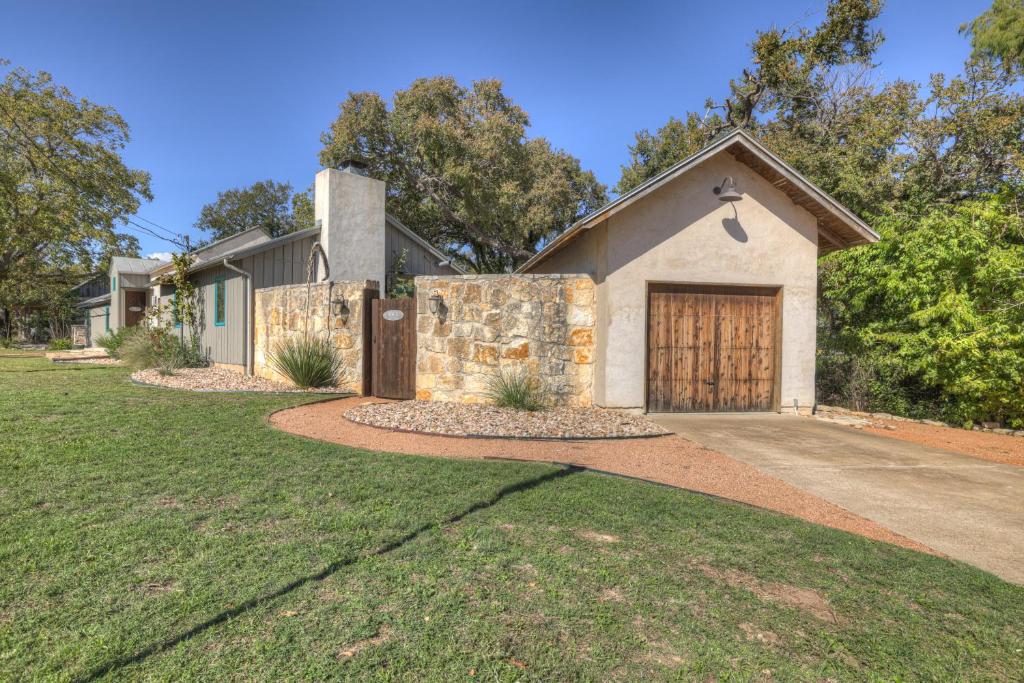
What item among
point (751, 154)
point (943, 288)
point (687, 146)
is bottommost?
point (943, 288)

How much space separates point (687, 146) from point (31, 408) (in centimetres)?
1955

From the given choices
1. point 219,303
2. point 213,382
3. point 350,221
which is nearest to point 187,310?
point 219,303

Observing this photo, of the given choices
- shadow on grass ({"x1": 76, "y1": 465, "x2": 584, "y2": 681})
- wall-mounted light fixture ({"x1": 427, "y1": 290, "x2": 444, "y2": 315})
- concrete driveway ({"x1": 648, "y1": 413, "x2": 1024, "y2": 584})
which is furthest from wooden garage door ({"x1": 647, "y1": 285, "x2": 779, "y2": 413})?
shadow on grass ({"x1": 76, "y1": 465, "x2": 584, "y2": 681})

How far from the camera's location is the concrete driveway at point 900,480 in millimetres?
4016

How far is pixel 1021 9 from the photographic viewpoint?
12.7m

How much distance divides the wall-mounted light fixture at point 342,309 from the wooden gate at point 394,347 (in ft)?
2.02

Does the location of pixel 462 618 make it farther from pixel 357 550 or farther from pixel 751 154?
pixel 751 154

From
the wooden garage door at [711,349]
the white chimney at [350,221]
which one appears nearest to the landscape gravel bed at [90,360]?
the white chimney at [350,221]

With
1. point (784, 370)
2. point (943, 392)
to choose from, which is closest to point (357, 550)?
point (784, 370)

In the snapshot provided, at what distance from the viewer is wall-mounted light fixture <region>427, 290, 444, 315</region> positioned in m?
9.48

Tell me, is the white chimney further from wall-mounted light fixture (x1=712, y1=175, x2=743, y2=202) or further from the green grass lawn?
the green grass lawn

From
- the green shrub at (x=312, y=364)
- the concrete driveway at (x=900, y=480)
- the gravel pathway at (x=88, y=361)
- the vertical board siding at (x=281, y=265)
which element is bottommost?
the concrete driveway at (x=900, y=480)

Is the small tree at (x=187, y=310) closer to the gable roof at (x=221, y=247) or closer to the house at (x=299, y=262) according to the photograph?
the house at (x=299, y=262)

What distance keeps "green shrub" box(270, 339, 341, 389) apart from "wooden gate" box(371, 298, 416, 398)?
1.06 metres
